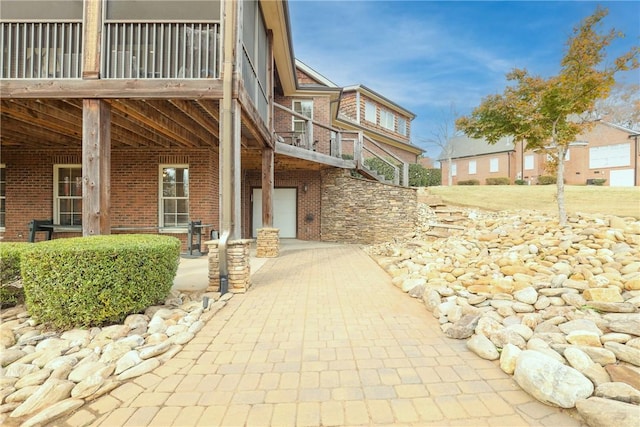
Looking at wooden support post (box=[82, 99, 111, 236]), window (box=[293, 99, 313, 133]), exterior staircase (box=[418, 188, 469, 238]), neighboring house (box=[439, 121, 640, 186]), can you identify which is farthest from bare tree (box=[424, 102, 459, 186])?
wooden support post (box=[82, 99, 111, 236])

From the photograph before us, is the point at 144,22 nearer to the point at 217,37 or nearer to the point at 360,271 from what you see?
the point at 217,37

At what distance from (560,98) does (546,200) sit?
5.59m

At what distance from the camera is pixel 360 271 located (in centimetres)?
614

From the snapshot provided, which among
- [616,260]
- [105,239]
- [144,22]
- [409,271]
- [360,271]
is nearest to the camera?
[105,239]

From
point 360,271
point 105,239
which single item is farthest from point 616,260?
point 105,239

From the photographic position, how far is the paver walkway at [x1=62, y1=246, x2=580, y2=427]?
6.25 feet

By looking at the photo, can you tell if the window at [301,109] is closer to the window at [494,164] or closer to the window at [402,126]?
the window at [402,126]

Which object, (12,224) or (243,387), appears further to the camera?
(12,224)

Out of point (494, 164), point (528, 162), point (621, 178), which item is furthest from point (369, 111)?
point (621, 178)

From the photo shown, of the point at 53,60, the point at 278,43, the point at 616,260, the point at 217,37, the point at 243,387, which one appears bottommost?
the point at 243,387

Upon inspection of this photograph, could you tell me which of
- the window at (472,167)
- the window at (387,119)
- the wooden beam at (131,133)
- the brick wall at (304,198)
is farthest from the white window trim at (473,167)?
the wooden beam at (131,133)

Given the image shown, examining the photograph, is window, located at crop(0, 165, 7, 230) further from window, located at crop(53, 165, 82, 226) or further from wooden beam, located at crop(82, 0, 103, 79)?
wooden beam, located at crop(82, 0, 103, 79)

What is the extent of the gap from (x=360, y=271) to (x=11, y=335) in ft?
16.4

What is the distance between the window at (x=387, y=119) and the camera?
19484 mm
